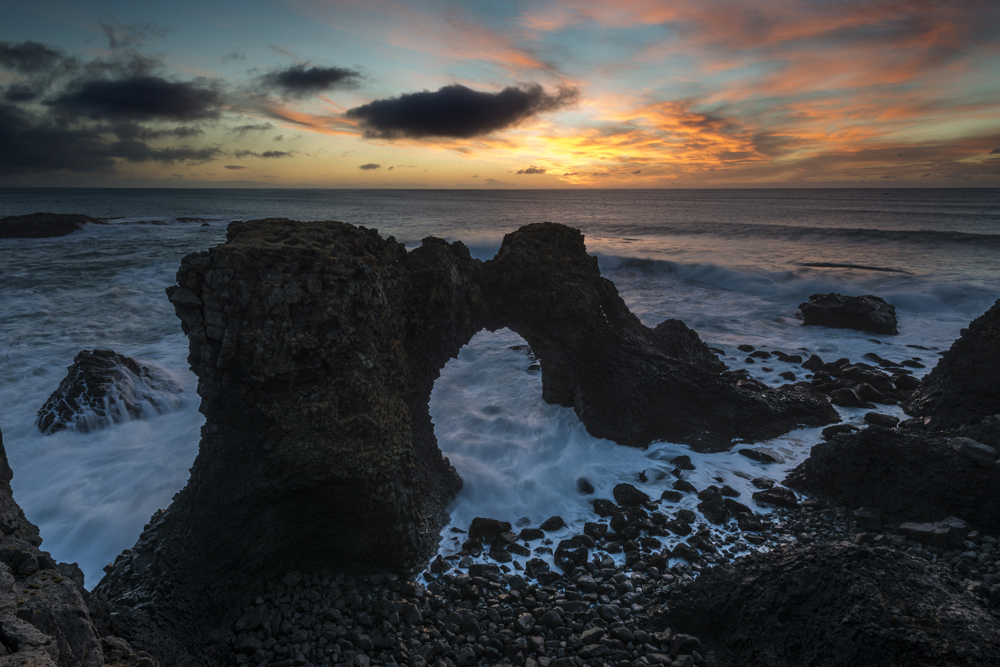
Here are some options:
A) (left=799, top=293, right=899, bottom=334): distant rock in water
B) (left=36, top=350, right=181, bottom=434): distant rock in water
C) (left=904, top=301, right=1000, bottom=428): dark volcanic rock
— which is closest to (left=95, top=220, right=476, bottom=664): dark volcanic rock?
(left=36, top=350, right=181, bottom=434): distant rock in water

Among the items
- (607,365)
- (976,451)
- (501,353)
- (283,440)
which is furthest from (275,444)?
(501,353)

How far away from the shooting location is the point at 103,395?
40.8 feet

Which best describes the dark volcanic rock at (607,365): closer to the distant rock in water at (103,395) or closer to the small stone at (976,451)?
the small stone at (976,451)

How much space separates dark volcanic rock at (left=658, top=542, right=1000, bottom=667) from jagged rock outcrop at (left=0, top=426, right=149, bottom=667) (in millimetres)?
5521

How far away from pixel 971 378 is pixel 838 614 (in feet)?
28.0

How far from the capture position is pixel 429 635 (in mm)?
5777

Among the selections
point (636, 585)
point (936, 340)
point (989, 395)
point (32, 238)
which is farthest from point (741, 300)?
point (32, 238)

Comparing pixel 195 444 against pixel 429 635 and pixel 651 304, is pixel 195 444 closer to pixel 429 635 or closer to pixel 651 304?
pixel 429 635

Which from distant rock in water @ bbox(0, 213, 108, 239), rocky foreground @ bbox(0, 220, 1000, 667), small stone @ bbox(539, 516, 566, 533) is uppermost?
distant rock in water @ bbox(0, 213, 108, 239)

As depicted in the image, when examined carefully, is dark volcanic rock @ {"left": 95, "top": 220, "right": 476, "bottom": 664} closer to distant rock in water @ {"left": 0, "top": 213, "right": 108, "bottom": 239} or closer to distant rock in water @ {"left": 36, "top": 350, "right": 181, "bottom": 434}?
distant rock in water @ {"left": 36, "top": 350, "right": 181, "bottom": 434}

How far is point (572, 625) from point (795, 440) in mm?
7147

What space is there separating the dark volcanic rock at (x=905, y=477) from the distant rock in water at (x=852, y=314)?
39.2ft

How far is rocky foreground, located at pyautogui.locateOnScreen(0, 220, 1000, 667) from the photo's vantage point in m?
4.82

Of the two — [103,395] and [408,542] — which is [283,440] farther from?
[103,395]
